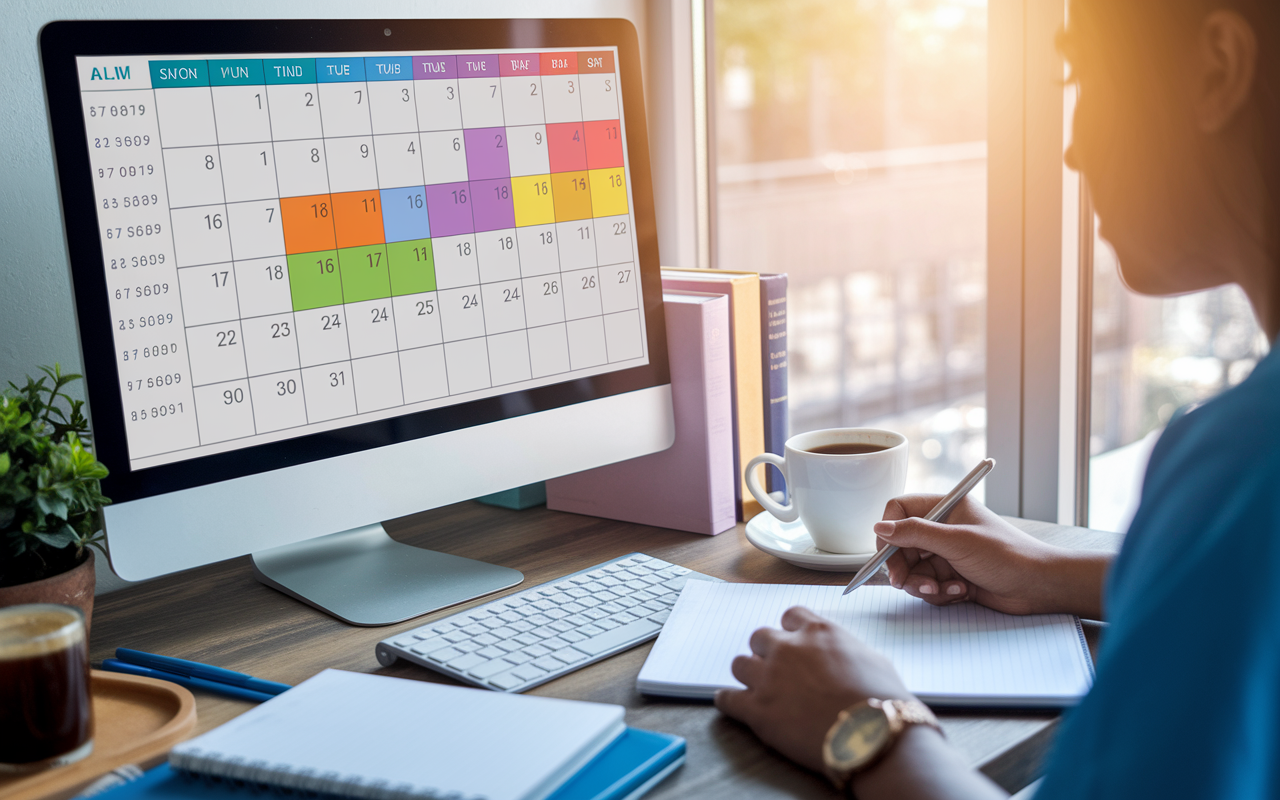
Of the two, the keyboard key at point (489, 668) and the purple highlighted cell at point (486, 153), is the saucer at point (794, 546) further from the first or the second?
the purple highlighted cell at point (486, 153)

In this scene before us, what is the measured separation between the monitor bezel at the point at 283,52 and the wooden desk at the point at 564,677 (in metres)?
0.15

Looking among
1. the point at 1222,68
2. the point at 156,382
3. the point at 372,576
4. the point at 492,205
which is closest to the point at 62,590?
the point at 156,382

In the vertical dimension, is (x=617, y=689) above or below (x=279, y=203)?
below

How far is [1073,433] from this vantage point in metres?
Result: 1.22

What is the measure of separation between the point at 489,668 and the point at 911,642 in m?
0.32

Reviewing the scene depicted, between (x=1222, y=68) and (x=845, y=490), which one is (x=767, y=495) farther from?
(x=1222, y=68)

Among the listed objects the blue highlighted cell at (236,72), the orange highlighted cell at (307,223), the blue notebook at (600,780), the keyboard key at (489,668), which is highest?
the blue highlighted cell at (236,72)

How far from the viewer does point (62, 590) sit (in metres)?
0.77

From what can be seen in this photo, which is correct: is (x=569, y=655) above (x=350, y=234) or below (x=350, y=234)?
below

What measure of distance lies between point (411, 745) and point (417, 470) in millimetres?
390

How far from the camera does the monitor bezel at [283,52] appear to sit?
77 centimetres

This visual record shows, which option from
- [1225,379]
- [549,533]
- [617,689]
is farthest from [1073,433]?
[617,689]

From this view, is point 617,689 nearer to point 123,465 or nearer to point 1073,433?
point 123,465

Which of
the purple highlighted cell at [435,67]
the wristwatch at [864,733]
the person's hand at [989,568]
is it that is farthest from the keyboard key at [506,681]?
the purple highlighted cell at [435,67]
